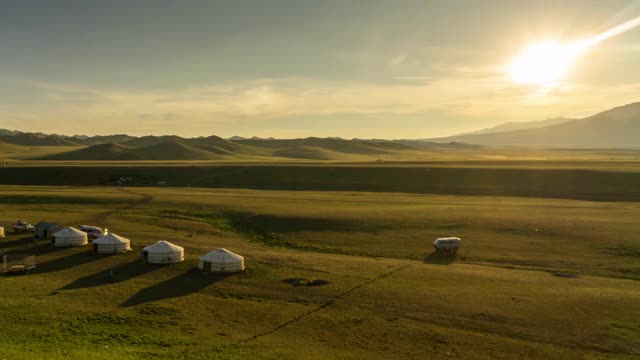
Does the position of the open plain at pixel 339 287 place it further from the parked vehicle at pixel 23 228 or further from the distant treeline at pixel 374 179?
the distant treeline at pixel 374 179

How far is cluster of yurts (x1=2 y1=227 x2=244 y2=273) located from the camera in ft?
144

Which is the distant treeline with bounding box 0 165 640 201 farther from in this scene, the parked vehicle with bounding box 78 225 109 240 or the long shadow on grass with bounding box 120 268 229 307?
the long shadow on grass with bounding box 120 268 229 307

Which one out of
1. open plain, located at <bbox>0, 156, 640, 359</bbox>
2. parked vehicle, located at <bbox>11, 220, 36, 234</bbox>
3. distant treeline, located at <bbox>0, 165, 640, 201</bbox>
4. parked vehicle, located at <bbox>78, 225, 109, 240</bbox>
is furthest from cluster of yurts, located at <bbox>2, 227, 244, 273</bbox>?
distant treeline, located at <bbox>0, 165, 640, 201</bbox>

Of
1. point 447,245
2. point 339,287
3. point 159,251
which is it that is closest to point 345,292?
point 339,287

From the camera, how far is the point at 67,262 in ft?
156

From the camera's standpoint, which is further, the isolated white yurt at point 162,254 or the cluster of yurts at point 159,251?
the isolated white yurt at point 162,254

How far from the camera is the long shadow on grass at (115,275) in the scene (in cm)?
4062

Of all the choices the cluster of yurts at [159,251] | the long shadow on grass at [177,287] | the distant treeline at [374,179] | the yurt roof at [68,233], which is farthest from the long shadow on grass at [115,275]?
the distant treeline at [374,179]

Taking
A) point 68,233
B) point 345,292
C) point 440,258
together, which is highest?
point 68,233

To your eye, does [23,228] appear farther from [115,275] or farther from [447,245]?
[447,245]

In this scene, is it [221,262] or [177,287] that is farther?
[221,262]

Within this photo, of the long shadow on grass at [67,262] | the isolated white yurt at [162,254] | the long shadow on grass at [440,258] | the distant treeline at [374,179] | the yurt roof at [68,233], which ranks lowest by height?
the long shadow on grass at [67,262]

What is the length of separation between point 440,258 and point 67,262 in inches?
1437

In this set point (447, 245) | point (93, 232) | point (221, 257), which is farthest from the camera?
point (93, 232)
